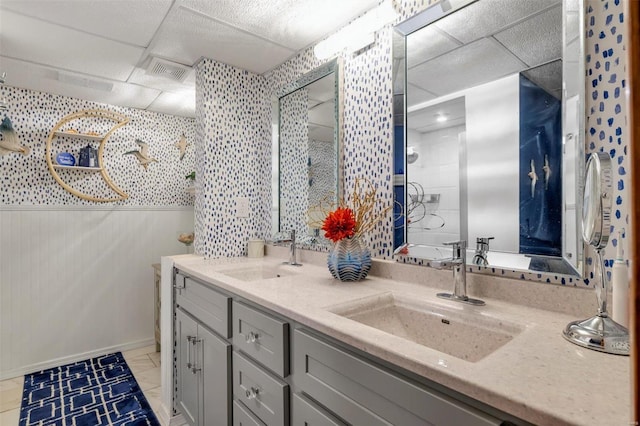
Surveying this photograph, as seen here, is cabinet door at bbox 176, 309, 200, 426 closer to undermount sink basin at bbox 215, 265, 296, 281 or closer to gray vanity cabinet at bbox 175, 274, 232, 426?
gray vanity cabinet at bbox 175, 274, 232, 426


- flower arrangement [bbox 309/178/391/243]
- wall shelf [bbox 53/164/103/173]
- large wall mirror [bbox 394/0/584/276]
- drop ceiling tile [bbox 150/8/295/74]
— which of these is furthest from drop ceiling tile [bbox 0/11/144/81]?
large wall mirror [bbox 394/0/584/276]

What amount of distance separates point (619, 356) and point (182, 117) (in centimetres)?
374

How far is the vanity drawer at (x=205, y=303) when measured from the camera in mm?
1425

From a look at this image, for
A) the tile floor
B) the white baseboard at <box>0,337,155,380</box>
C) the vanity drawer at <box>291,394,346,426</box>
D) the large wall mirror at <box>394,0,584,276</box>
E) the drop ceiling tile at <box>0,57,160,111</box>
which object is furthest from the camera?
the white baseboard at <box>0,337,155,380</box>

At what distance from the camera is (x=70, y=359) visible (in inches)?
111

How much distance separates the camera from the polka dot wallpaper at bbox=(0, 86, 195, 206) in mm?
2652

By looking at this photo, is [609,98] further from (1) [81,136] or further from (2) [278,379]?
(1) [81,136]

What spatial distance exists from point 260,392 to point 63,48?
2295 mm

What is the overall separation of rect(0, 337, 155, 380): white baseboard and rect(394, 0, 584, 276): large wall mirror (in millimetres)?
2906

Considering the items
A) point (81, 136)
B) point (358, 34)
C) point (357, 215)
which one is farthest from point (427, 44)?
point (81, 136)

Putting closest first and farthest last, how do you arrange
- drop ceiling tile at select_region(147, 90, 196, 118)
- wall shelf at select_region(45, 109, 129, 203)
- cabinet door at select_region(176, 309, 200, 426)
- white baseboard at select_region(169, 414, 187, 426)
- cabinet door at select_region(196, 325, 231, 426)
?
cabinet door at select_region(196, 325, 231, 426), cabinet door at select_region(176, 309, 200, 426), white baseboard at select_region(169, 414, 187, 426), wall shelf at select_region(45, 109, 129, 203), drop ceiling tile at select_region(147, 90, 196, 118)

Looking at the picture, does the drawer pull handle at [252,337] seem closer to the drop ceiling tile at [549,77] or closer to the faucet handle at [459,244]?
the faucet handle at [459,244]

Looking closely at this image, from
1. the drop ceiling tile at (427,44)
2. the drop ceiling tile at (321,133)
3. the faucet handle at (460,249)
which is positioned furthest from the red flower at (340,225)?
the drop ceiling tile at (427,44)

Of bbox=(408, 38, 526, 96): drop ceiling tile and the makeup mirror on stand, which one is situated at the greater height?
bbox=(408, 38, 526, 96): drop ceiling tile
